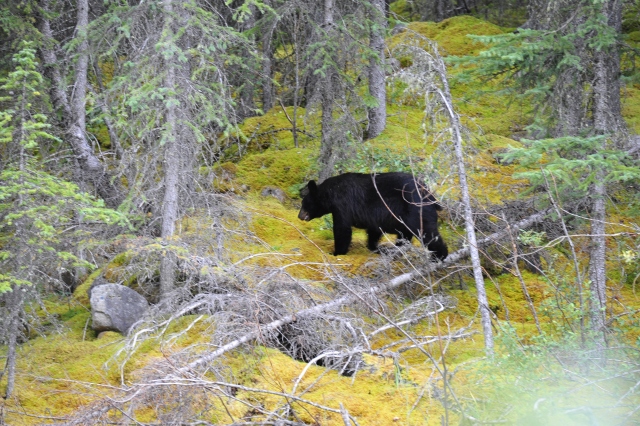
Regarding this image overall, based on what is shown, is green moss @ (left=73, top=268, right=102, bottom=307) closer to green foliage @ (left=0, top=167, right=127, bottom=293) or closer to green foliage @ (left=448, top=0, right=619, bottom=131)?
green foliage @ (left=0, top=167, right=127, bottom=293)

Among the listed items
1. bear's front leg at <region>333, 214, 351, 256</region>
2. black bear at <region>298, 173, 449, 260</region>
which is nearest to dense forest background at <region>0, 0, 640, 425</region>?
bear's front leg at <region>333, 214, 351, 256</region>

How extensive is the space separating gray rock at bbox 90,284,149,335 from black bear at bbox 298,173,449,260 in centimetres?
388

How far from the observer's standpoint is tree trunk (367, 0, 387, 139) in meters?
12.3

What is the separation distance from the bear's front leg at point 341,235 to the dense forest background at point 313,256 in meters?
0.32

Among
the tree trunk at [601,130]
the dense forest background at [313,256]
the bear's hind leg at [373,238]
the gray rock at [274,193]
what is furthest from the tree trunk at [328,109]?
the tree trunk at [601,130]

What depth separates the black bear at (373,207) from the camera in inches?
394

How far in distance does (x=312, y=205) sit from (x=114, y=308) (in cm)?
453

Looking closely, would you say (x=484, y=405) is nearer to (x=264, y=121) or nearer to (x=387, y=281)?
(x=387, y=281)

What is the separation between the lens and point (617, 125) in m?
8.10

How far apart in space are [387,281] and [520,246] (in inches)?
95.7

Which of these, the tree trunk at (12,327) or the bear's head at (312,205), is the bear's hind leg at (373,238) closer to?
the bear's head at (312,205)

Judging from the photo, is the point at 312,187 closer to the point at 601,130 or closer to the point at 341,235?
the point at 341,235

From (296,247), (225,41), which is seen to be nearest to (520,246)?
(296,247)

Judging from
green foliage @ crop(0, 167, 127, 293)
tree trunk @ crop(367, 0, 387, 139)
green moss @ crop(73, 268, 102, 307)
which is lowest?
green moss @ crop(73, 268, 102, 307)
